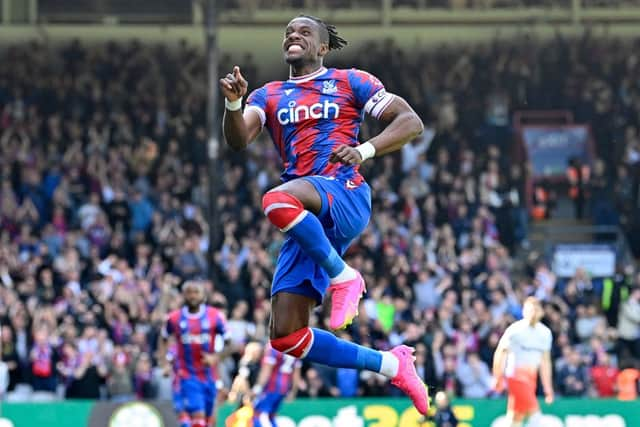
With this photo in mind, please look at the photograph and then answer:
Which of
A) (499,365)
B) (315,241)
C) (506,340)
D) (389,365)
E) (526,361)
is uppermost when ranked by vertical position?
(315,241)

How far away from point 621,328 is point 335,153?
15285 mm

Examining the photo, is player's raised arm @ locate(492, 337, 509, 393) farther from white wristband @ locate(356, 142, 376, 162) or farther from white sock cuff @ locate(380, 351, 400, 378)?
white wristband @ locate(356, 142, 376, 162)

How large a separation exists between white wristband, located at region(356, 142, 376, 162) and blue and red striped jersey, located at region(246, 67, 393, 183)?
42 centimetres

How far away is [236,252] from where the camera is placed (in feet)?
76.1

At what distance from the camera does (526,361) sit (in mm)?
16969

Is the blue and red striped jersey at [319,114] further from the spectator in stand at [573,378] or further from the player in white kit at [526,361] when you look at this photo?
the spectator in stand at [573,378]

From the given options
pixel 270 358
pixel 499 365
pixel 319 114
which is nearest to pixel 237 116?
pixel 319 114

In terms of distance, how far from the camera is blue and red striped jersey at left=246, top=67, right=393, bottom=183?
9.47m

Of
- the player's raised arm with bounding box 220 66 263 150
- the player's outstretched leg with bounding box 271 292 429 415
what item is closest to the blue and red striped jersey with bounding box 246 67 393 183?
the player's raised arm with bounding box 220 66 263 150

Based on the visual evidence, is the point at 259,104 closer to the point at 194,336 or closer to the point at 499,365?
the point at 194,336

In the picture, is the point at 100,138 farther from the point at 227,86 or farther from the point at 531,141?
the point at 227,86

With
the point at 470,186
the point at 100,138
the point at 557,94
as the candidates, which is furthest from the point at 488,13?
the point at 100,138

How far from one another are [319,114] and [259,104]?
41 centimetres

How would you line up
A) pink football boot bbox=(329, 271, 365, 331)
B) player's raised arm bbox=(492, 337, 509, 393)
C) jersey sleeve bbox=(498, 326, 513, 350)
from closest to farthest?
pink football boot bbox=(329, 271, 365, 331) → player's raised arm bbox=(492, 337, 509, 393) → jersey sleeve bbox=(498, 326, 513, 350)
